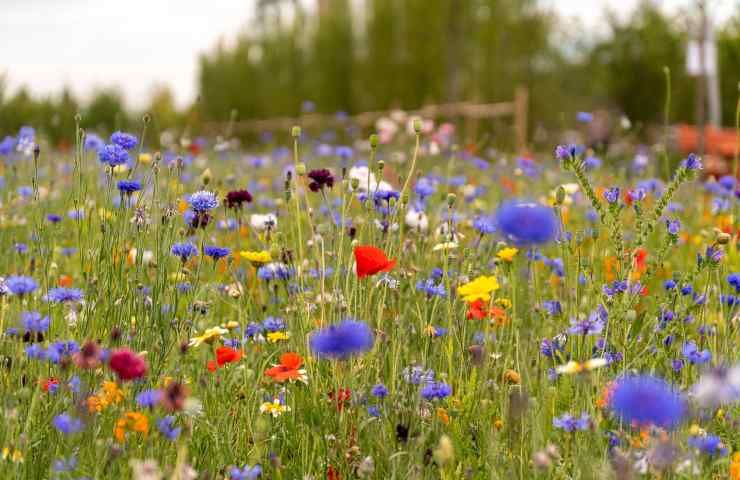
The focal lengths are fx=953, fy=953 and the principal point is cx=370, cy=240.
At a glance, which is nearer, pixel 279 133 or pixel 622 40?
pixel 622 40

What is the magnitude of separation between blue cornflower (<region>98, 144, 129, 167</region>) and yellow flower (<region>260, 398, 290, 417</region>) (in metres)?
0.69

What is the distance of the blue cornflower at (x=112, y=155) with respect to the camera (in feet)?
7.46

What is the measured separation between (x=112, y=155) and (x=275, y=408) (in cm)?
73

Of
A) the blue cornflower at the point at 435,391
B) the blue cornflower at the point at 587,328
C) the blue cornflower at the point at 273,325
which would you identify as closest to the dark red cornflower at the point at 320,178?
the blue cornflower at the point at 273,325

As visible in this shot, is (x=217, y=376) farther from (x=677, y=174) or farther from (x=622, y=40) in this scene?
(x=622, y=40)

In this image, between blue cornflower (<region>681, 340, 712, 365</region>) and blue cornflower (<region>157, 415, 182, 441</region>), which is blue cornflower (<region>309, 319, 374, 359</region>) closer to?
blue cornflower (<region>157, 415, 182, 441</region>)

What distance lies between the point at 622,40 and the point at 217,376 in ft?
38.6

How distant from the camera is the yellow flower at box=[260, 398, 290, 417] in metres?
2.08

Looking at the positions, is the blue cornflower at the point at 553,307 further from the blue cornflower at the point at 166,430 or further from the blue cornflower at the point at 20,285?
the blue cornflower at the point at 20,285

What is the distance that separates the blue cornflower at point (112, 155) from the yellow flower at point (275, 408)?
69 centimetres

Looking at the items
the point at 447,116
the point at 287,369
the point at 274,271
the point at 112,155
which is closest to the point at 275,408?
the point at 287,369

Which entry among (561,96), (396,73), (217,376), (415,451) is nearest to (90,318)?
(217,376)

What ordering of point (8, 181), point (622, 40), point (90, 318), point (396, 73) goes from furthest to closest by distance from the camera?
point (396, 73)
point (622, 40)
point (8, 181)
point (90, 318)

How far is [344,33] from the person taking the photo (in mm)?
14805
